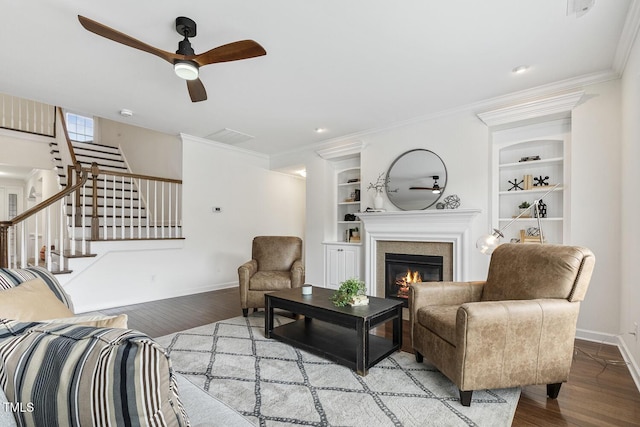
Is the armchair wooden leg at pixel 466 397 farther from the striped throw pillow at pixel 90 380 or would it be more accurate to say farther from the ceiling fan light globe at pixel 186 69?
the ceiling fan light globe at pixel 186 69

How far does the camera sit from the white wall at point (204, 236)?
4.29 meters

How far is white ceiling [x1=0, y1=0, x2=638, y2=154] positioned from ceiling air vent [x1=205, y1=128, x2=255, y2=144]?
76 centimetres

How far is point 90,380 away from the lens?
565 millimetres

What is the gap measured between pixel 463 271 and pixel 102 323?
367 centimetres

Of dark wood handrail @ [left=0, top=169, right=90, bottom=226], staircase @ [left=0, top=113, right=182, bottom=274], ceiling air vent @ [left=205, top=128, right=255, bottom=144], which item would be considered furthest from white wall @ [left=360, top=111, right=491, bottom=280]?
dark wood handrail @ [left=0, top=169, right=90, bottom=226]

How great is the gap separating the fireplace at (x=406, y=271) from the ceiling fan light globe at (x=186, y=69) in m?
3.28

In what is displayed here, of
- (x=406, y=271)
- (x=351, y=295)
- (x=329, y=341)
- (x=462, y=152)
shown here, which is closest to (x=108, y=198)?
(x=329, y=341)

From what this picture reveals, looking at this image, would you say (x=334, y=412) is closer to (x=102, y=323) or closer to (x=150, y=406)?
(x=102, y=323)

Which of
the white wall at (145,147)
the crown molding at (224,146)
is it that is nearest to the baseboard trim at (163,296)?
the white wall at (145,147)

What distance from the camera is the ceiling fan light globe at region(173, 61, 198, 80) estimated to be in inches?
92.7

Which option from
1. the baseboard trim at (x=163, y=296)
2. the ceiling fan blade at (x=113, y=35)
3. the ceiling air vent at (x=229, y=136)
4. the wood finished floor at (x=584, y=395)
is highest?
the ceiling air vent at (x=229, y=136)

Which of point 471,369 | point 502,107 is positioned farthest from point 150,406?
point 502,107

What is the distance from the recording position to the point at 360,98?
3648 mm

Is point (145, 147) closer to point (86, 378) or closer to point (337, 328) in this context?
point (337, 328)
